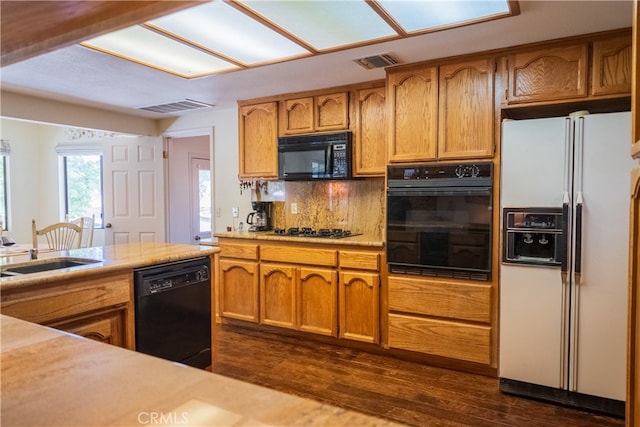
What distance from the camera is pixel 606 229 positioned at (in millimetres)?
2277

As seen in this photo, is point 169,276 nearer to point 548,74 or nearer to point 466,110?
point 466,110

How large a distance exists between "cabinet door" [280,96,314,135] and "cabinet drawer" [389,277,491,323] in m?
1.65

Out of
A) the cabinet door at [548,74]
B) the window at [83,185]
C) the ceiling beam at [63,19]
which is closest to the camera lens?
the ceiling beam at [63,19]

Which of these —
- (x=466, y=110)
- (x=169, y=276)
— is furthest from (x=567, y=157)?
(x=169, y=276)

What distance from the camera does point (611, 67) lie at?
2383mm

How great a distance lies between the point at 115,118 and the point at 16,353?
4.26 meters

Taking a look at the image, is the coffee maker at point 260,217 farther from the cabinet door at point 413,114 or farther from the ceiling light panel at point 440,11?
the ceiling light panel at point 440,11

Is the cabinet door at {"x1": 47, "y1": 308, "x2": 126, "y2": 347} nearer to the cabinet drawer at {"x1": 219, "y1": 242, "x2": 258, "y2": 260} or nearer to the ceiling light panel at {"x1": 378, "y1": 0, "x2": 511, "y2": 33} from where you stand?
the cabinet drawer at {"x1": 219, "y1": 242, "x2": 258, "y2": 260}

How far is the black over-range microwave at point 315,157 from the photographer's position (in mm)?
3469

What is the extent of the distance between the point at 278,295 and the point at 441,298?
1.46m

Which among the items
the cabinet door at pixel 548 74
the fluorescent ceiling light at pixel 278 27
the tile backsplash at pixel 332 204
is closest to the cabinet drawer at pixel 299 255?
the tile backsplash at pixel 332 204

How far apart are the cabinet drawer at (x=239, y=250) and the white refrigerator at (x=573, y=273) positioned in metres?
2.13

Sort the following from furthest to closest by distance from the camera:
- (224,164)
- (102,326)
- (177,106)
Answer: (224,164), (177,106), (102,326)

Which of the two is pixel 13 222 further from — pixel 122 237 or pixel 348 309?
pixel 348 309
